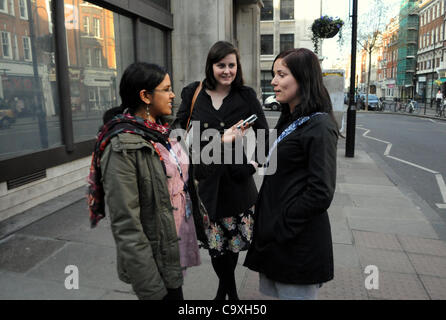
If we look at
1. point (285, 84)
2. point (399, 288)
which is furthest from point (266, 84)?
point (285, 84)

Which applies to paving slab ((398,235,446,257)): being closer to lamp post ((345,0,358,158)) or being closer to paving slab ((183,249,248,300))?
paving slab ((183,249,248,300))

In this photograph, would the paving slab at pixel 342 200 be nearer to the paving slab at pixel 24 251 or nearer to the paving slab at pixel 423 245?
the paving slab at pixel 423 245

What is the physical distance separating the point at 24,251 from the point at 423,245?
4516 mm

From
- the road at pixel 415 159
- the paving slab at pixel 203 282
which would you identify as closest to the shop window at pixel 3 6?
the paving slab at pixel 203 282

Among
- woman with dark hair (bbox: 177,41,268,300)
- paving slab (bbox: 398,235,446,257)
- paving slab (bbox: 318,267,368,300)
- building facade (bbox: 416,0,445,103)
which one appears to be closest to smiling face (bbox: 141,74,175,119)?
woman with dark hair (bbox: 177,41,268,300)

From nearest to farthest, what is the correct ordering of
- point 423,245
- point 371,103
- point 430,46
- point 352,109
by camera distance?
point 423,245 < point 352,109 < point 371,103 < point 430,46

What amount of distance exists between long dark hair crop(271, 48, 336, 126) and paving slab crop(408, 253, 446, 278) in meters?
2.65

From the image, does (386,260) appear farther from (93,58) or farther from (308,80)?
(93,58)

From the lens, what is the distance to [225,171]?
2.68m

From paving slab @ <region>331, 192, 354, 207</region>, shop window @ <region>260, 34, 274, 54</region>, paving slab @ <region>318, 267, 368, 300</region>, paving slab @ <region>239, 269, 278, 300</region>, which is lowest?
paving slab @ <region>331, 192, 354, 207</region>

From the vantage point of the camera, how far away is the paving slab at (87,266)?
3.29m

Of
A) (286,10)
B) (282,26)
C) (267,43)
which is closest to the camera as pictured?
(286,10)

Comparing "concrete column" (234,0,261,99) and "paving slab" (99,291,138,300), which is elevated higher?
"concrete column" (234,0,261,99)

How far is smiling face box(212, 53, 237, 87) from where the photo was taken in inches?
106
